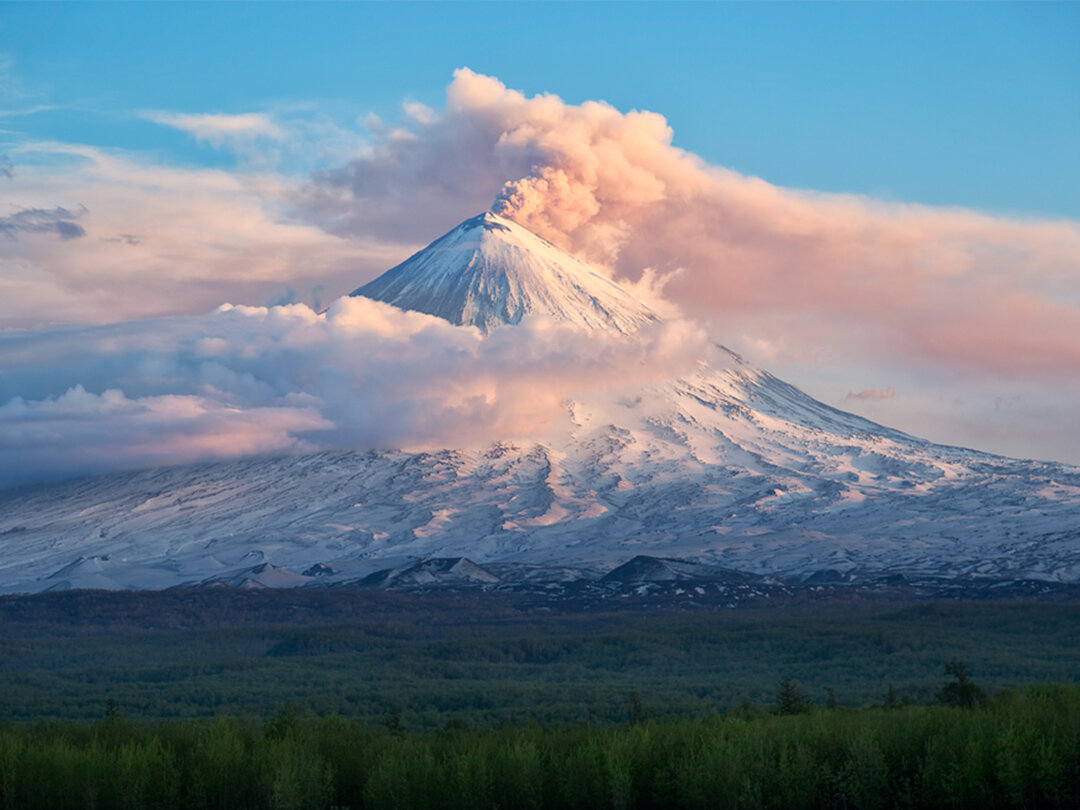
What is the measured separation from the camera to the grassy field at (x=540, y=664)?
3206 inches

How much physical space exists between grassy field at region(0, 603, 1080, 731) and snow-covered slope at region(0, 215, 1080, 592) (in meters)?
28.6

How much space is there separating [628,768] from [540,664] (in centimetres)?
6007

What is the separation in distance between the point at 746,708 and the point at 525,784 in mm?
20025

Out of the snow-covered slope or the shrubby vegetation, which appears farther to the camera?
the snow-covered slope

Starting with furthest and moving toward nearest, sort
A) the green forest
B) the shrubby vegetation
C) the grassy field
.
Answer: the grassy field
the green forest
the shrubby vegetation

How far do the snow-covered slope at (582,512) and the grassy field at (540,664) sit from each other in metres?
28.6

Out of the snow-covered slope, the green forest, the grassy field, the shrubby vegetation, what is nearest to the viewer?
the shrubby vegetation

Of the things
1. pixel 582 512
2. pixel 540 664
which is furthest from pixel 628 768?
pixel 582 512

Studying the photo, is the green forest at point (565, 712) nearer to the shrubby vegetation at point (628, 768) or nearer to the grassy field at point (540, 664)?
the shrubby vegetation at point (628, 768)

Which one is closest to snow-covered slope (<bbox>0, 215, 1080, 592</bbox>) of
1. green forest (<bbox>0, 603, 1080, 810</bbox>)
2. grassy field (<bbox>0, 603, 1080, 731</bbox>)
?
green forest (<bbox>0, 603, 1080, 810</bbox>)

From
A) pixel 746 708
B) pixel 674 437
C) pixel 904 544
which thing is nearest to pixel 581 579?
pixel 904 544

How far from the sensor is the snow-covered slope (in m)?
153

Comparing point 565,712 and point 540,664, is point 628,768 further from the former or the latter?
point 540,664

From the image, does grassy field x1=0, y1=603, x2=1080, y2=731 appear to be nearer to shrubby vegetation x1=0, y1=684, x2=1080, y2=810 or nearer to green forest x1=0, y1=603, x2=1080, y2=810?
green forest x1=0, y1=603, x2=1080, y2=810
